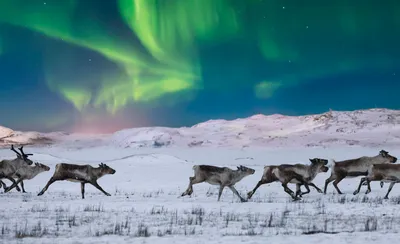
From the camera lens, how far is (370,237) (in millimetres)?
9953

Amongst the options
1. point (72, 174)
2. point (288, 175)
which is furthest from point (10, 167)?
point (288, 175)

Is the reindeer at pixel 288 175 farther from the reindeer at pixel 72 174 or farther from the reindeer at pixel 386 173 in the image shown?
the reindeer at pixel 72 174

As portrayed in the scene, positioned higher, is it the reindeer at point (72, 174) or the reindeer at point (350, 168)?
the reindeer at point (350, 168)

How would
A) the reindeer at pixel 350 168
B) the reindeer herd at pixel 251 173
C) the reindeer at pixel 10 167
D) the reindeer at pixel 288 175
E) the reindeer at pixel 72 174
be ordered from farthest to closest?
the reindeer at pixel 350 168
the reindeer at pixel 10 167
the reindeer at pixel 72 174
the reindeer at pixel 288 175
the reindeer herd at pixel 251 173

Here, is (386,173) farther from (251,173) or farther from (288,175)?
(251,173)

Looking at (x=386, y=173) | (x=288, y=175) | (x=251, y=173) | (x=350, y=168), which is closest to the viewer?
(x=288, y=175)

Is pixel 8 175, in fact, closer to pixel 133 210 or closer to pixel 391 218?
pixel 133 210

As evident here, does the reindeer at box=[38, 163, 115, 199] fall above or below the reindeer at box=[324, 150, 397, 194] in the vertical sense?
below

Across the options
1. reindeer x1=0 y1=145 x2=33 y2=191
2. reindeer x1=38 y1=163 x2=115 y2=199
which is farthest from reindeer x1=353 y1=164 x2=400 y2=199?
reindeer x1=0 y1=145 x2=33 y2=191

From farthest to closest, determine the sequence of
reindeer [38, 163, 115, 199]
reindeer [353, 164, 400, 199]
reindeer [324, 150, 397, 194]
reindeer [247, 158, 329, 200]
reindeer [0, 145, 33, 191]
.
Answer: reindeer [324, 150, 397, 194], reindeer [0, 145, 33, 191], reindeer [38, 163, 115, 199], reindeer [353, 164, 400, 199], reindeer [247, 158, 329, 200]

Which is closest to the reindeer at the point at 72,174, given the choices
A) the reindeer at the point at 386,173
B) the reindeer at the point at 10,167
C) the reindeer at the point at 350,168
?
the reindeer at the point at 10,167

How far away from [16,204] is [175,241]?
30.1 ft

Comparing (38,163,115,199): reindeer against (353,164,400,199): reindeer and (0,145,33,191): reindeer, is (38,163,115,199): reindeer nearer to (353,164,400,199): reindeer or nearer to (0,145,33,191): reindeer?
(0,145,33,191): reindeer

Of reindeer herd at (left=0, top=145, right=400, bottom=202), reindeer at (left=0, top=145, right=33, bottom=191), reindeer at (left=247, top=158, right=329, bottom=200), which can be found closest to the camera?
reindeer herd at (left=0, top=145, right=400, bottom=202)
